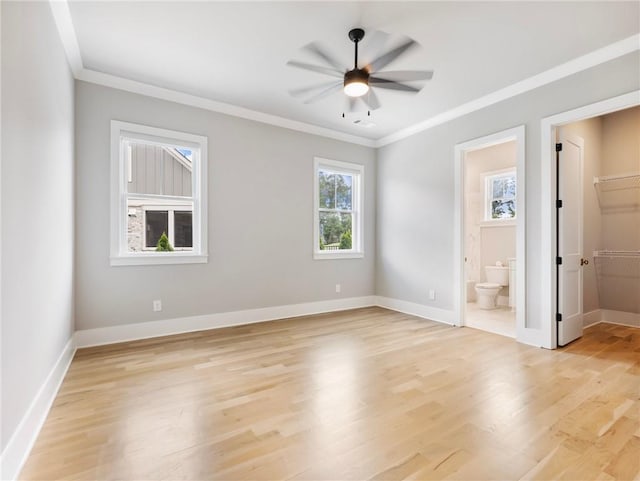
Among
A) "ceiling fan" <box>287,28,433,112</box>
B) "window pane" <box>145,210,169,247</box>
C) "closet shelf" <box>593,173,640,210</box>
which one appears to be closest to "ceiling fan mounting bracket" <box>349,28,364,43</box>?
"ceiling fan" <box>287,28,433,112</box>

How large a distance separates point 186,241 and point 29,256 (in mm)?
2287

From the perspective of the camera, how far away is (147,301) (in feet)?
12.6

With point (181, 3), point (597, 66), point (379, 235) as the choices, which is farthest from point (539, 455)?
point (379, 235)

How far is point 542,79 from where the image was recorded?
3.48 metres

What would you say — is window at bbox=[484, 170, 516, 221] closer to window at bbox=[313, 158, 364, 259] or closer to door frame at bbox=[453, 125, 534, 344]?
door frame at bbox=[453, 125, 534, 344]

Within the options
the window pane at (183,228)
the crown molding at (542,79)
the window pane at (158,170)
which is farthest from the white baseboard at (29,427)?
the crown molding at (542,79)

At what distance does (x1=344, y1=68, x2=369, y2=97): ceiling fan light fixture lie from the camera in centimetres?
261

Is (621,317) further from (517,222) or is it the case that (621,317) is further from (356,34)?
(356,34)

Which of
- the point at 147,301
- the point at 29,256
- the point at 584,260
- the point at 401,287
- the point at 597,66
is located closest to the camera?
the point at 29,256

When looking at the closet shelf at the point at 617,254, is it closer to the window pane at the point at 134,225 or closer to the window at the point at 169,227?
the window at the point at 169,227

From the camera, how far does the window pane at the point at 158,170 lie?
3846mm

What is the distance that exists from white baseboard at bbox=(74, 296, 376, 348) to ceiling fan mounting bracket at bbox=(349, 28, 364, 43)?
3.42 m

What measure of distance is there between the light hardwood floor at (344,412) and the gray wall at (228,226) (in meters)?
0.70

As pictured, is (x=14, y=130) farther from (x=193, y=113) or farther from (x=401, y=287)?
(x=401, y=287)
